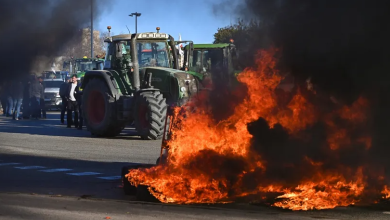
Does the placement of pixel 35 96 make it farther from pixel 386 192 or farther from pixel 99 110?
pixel 386 192

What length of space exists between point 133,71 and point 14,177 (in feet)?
29.4

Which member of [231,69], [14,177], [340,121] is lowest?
[14,177]

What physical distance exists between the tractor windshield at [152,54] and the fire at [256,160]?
37.0 feet

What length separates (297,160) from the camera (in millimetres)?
9289

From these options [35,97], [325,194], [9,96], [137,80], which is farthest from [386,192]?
[35,97]

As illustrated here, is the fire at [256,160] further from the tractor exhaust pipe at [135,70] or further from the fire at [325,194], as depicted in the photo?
the tractor exhaust pipe at [135,70]

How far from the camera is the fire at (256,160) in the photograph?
9062 millimetres

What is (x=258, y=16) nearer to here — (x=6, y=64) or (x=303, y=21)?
(x=303, y=21)

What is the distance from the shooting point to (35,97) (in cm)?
3238

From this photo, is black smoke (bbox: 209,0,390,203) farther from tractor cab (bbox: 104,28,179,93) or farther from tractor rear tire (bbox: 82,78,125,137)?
tractor rear tire (bbox: 82,78,125,137)

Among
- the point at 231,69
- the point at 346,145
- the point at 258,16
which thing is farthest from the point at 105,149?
the point at 346,145

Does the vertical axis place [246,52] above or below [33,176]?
above

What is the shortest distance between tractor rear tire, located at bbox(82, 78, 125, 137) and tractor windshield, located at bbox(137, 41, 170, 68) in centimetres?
146

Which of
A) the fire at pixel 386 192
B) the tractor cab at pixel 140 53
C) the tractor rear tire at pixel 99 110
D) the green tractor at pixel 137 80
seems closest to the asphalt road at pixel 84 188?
the fire at pixel 386 192
